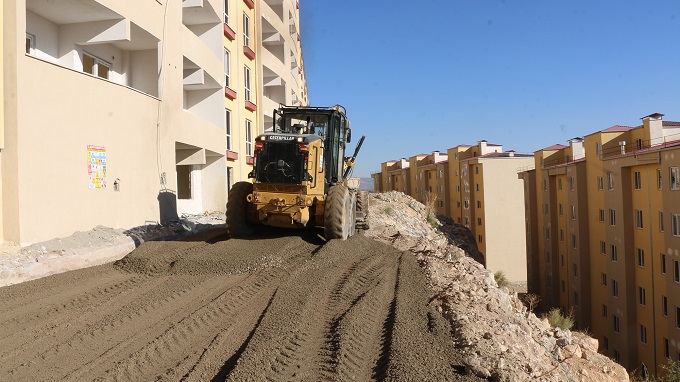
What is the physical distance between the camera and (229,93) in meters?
25.1

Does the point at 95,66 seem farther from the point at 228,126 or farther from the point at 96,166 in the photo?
the point at 228,126

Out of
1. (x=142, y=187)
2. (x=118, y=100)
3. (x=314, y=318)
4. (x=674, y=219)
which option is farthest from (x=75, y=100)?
(x=674, y=219)

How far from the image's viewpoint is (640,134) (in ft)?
104

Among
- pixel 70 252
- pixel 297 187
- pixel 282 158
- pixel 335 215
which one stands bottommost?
pixel 70 252

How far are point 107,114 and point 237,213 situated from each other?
174 inches

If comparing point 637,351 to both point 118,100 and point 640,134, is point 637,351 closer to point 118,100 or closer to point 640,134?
point 640,134

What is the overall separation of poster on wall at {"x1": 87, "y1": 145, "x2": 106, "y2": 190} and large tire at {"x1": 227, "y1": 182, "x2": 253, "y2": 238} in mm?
3416

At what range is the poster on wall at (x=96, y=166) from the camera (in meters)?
12.8

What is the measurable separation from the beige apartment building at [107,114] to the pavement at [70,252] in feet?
0.99

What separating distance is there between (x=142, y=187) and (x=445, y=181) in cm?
5557

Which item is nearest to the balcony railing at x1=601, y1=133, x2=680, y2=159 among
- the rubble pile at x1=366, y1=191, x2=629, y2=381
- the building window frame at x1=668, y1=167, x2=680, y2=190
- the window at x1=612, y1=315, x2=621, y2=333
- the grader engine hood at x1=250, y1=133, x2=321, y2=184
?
the building window frame at x1=668, y1=167, x2=680, y2=190

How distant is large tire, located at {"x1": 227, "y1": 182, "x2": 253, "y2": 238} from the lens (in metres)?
12.4

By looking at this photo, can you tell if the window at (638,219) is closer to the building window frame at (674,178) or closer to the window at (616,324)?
the building window frame at (674,178)

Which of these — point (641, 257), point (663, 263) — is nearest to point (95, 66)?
point (663, 263)
